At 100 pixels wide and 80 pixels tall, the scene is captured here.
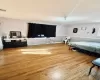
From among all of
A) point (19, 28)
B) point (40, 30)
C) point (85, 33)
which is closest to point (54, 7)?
point (19, 28)

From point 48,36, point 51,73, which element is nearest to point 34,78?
point 51,73

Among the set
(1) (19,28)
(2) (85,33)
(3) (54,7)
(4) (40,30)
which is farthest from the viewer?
(2) (85,33)

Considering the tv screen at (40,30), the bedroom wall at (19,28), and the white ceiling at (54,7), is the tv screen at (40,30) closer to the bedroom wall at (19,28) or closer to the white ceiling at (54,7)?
the bedroom wall at (19,28)

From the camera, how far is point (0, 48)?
5.29m

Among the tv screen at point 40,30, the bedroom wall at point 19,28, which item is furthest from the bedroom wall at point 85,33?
the tv screen at point 40,30

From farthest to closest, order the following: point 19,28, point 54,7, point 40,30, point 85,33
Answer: point 85,33 → point 40,30 → point 19,28 → point 54,7

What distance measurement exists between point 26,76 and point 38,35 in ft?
16.5

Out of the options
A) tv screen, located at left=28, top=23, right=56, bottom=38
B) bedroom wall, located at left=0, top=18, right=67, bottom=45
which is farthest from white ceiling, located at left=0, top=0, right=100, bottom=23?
tv screen, located at left=28, top=23, right=56, bottom=38

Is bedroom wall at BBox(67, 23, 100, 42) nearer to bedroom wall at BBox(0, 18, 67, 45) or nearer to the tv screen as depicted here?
bedroom wall at BBox(0, 18, 67, 45)

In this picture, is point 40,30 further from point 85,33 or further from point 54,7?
point 54,7

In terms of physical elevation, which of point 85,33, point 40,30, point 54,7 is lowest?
point 85,33

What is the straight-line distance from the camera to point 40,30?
7293mm

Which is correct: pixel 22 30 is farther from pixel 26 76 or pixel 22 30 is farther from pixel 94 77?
pixel 94 77

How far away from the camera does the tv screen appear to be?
6.86 meters
